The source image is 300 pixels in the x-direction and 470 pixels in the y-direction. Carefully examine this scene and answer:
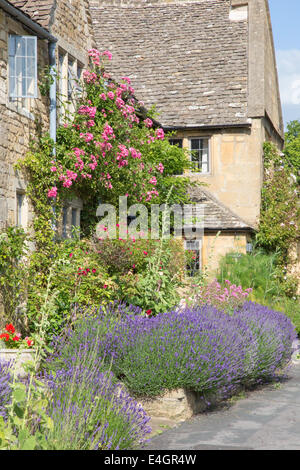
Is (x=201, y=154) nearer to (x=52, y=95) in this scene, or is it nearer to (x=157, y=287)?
(x=52, y=95)

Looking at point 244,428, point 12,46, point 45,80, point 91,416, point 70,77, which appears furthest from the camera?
point 70,77

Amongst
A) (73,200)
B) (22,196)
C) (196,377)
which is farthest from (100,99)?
(196,377)

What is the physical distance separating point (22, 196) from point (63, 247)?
1.17 m

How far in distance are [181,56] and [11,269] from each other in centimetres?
1330

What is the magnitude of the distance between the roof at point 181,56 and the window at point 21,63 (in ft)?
31.0

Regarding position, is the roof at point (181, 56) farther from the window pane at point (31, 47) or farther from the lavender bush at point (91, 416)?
the lavender bush at point (91, 416)

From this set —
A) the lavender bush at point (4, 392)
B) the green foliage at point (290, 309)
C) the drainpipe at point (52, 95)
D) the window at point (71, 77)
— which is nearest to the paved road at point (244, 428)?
the lavender bush at point (4, 392)

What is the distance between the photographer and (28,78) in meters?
11.0

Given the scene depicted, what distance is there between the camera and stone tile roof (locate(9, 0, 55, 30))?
1182 centimetres

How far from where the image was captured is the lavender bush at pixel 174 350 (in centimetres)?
768

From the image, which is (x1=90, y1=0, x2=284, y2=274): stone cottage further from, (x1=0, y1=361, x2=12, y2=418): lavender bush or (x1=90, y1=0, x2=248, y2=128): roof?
(x1=0, y1=361, x2=12, y2=418): lavender bush

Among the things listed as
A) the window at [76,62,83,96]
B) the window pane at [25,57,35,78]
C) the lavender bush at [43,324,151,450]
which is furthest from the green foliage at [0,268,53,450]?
the window at [76,62,83,96]

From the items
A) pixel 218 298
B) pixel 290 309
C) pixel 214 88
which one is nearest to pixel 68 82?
pixel 218 298
